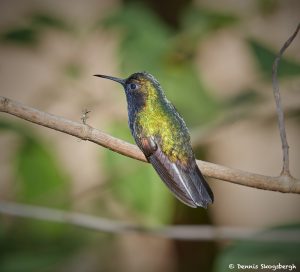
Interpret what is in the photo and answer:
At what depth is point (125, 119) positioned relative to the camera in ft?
7.10

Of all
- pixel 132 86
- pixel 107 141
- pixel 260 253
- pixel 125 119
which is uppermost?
pixel 125 119

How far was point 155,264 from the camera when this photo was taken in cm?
316

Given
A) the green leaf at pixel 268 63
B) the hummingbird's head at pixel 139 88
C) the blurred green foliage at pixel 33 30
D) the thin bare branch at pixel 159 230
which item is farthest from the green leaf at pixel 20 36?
the hummingbird's head at pixel 139 88

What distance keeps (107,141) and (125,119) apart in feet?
3.81

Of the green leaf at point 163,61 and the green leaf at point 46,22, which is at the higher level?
the green leaf at point 46,22

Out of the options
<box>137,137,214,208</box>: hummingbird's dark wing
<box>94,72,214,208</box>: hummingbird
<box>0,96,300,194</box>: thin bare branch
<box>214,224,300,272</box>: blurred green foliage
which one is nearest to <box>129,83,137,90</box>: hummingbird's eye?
<box>94,72,214,208</box>: hummingbird

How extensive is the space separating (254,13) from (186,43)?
372mm

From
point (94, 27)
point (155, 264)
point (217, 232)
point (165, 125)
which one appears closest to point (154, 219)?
point (217, 232)

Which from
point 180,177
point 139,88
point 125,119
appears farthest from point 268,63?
point 180,177

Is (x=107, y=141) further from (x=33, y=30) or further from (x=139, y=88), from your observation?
(x=33, y=30)

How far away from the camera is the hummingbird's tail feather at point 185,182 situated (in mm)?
1007

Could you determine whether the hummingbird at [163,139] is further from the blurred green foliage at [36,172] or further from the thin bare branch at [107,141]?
the blurred green foliage at [36,172]

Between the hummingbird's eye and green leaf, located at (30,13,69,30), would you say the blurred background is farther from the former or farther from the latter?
the hummingbird's eye

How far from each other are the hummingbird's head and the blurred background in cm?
62
